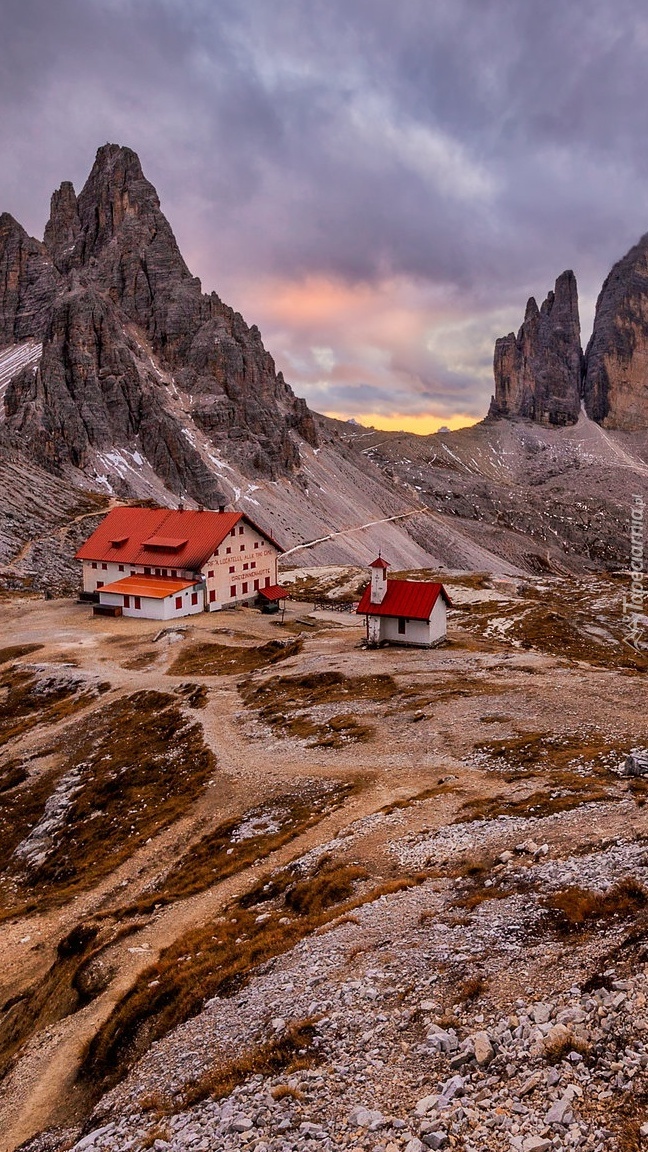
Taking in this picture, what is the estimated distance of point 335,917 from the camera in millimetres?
20156

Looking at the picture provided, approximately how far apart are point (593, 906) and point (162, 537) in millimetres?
74877

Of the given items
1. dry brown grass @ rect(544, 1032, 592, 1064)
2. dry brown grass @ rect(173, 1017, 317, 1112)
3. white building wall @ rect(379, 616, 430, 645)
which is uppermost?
white building wall @ rect(379, 616, 430, 645)

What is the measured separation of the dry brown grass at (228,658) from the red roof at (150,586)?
13.3 metres

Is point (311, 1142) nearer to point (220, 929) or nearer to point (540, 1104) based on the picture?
point (540, 1104)

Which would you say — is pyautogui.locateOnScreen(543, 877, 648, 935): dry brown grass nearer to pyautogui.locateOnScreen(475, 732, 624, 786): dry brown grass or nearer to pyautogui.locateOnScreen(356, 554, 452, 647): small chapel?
pyautogui.locateOnScreen(475, 732, 624, 786): dry brown grass

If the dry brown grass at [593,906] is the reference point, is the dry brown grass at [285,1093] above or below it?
below

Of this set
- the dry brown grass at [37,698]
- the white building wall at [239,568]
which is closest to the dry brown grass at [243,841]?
Result: the dry brown grass at [37,698]

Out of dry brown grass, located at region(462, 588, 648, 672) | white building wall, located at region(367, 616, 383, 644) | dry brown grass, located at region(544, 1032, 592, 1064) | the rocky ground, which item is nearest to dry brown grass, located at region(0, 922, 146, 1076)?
the rocky ground

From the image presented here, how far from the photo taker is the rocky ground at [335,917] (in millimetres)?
12742

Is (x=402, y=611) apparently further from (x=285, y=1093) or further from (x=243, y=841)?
(x=285, y=1093)

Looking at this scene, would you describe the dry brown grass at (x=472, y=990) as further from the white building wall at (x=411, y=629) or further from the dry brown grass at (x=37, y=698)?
the white building wall at (x=411, y=629)

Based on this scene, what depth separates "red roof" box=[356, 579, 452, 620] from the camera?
57.8m

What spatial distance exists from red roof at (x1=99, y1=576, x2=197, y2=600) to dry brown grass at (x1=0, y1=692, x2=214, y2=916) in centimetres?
2772

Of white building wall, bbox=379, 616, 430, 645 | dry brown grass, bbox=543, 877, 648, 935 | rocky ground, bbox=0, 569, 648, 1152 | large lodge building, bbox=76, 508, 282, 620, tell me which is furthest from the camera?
large lodge building, bbox=76, 508, 282, 620
